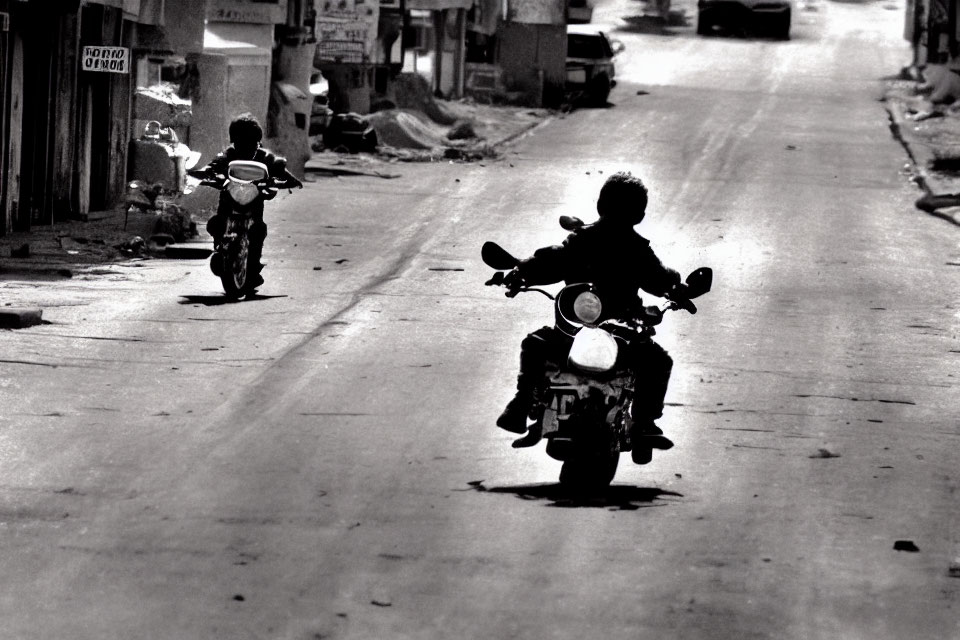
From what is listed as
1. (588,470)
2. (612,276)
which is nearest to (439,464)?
(588,470)

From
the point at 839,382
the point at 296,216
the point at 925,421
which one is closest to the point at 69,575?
the point at 925,421

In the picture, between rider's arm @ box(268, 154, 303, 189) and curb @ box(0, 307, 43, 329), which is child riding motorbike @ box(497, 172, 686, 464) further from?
rider's arm @ box(268, 154, 303, 189)

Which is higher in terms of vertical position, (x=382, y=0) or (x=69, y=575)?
(x=382, y=0)

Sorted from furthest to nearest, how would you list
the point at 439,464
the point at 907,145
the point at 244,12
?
the point at 907,145 → the point at 244,12 → the point at 439,464

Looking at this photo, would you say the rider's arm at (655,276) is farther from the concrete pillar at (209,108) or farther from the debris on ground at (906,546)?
the concrete pillar at (209,108)

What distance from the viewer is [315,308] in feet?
48.6

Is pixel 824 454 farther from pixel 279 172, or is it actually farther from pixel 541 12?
pixel 541 12

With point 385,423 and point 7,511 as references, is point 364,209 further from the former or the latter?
point 7,511

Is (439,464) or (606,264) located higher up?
(606,264)

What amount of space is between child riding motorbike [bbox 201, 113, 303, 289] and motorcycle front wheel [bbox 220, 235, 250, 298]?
86 millimetres

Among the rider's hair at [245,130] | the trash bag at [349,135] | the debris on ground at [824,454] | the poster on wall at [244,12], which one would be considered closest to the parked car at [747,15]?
the trash bag at [349,135]

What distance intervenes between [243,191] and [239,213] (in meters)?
0.23

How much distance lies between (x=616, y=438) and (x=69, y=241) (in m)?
12.3

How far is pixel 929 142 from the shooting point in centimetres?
3631
